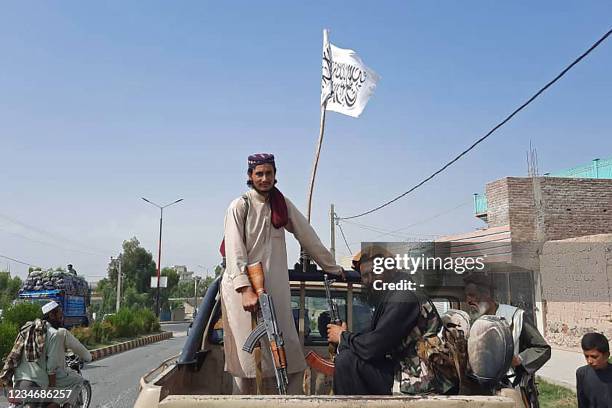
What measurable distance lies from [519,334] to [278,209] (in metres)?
1.83

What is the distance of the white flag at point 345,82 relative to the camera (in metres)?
9.89

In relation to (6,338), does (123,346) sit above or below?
below

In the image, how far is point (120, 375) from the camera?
37.1 feet

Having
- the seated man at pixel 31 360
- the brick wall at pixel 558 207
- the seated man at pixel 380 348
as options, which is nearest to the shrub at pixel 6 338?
the seated man at pixel 31 360

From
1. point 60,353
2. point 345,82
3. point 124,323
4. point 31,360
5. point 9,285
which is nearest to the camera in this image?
point 31,360

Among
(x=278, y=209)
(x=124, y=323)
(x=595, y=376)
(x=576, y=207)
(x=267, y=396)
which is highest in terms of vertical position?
(x=576, y=207)

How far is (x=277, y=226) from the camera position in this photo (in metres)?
3.27

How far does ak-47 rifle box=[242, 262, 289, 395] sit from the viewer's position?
2780 millimetres

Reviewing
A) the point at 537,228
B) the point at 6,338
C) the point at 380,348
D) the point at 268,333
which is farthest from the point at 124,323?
the point at 380,348

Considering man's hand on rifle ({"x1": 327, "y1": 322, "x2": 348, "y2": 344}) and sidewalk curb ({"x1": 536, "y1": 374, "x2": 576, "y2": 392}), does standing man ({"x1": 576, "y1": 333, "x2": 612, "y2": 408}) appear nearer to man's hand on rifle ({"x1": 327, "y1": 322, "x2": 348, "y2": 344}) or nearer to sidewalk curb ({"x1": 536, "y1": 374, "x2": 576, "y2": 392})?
man's hand on rifle ({"x1": 327, "y1": 322, "x2": 348, "y2": 344})

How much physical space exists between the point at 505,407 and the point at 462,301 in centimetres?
215

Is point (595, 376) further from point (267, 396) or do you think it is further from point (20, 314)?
point (20, 314)

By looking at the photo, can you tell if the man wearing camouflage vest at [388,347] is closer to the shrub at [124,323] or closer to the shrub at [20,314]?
the shrub at [20,314]

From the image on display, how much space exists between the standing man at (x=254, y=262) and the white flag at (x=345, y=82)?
6747mm
